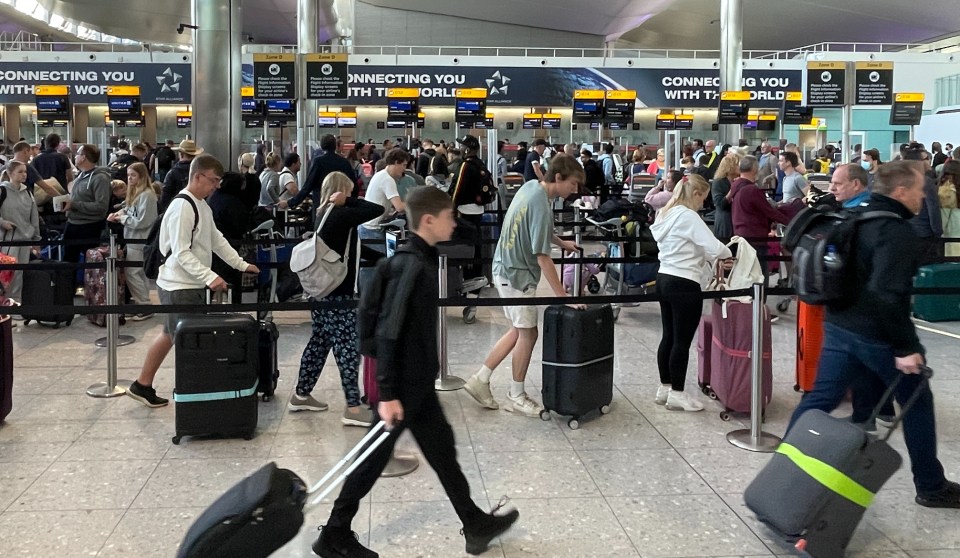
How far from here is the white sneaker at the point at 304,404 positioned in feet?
19.2

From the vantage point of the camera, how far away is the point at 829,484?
3.43 meters

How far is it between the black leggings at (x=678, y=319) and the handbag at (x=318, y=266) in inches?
79.5

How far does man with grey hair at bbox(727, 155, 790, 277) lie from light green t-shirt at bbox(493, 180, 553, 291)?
324cm

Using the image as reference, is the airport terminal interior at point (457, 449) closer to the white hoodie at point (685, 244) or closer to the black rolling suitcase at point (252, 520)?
the black rolling suitcase at point (252, 520)

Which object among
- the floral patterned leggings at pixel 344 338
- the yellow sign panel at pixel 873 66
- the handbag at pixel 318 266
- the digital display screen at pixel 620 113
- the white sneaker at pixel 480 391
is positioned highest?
the yellow sign panel at pixel 873 66

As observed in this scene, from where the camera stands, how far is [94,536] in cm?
387

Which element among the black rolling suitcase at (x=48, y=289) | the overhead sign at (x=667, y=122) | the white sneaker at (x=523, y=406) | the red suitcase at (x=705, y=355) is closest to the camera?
the white sneaker at (x=523, y=406)

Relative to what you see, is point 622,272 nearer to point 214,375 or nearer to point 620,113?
point 214,375

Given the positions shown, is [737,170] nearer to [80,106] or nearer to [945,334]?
[945,334]

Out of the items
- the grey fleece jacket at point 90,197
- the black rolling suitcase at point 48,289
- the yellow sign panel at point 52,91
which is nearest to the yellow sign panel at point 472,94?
the yellow sign panel at point 52,91

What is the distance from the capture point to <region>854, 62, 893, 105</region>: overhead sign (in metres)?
15.8

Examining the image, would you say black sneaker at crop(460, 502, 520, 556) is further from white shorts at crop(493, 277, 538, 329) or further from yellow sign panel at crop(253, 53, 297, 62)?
yellow sign panel at crop(253, 53, 297, 62)

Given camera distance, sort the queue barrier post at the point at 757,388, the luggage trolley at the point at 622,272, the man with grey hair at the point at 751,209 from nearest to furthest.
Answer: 1. the queue barrier post at the point at 757,388
2. the man with grey hair at the point at 751,209
3. the luggage trolley at the point at 622,272

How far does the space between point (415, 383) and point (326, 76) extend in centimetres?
1433
